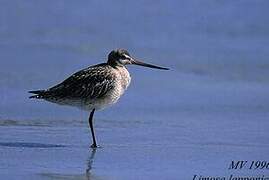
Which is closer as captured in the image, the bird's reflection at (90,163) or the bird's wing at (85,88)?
the bird's reflection at (90,163)

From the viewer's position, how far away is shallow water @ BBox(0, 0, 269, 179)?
25.8 feet

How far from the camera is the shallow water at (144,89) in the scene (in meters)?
7.85

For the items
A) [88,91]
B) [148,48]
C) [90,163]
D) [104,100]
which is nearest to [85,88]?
[88,91]

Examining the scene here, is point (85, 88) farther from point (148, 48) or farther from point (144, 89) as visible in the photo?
point (148, 48)

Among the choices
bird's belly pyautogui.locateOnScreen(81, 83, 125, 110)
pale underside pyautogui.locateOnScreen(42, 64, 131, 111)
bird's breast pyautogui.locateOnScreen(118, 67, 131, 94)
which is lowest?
bird's belly pyautogui.locateOnScreen(81, 83, 125, 110)

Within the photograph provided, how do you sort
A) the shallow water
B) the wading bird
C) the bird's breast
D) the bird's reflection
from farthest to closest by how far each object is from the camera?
the bird's breast
the wading bird
the shallow water
the bird's reflection

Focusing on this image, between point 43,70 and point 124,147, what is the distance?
3.03 meters

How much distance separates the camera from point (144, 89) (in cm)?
1074

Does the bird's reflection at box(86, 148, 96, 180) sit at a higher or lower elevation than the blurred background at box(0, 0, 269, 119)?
lower

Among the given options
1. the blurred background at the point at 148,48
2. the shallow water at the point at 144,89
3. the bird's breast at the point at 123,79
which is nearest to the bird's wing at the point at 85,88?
the bird's breast at the point at 123,79

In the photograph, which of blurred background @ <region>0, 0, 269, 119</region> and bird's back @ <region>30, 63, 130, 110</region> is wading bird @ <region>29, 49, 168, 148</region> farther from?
blurred background @ <region>0, 0, 269, 119</region>

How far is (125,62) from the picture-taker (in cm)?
953

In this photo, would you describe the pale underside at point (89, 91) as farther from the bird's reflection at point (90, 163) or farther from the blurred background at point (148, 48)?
the bird's reflection at point (90, 163)

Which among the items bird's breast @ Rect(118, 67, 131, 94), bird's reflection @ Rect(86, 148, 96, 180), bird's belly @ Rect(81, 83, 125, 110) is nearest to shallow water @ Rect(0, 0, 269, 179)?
bird's reflection @ Rect(86, 148, 96, 180)
